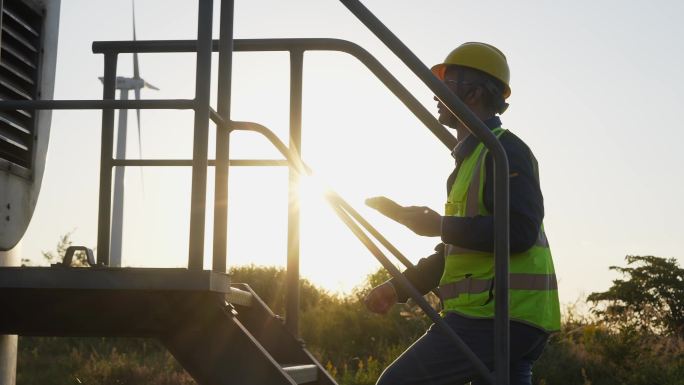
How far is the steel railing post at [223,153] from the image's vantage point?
371 centimetres

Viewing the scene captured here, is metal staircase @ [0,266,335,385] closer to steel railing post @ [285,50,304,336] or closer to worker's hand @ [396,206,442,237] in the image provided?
worker's hand @ [396,206,442,237]

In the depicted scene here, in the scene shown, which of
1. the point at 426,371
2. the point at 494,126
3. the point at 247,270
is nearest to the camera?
the point at 426,371

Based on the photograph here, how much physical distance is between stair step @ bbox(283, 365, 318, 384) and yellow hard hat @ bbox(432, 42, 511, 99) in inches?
46.5

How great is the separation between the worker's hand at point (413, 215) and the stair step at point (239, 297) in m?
0.73

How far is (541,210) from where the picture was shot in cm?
340

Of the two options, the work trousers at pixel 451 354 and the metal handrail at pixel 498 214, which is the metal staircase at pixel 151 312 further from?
the metal handrail at pixel 498 214

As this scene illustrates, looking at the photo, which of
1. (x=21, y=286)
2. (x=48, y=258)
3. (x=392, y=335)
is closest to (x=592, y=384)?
(x=392, y=335)

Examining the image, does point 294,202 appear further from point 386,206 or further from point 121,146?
point 121,146

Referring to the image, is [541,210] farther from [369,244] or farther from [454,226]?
[369,244]

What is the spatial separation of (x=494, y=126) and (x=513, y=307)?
606 mm

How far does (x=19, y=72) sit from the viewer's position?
4.66 metres

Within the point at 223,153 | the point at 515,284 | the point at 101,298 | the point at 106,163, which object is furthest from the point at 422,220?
the point at 106,163

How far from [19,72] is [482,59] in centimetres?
203

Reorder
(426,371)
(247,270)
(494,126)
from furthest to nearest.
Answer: (247,270) → (494,126) → (426,371)
